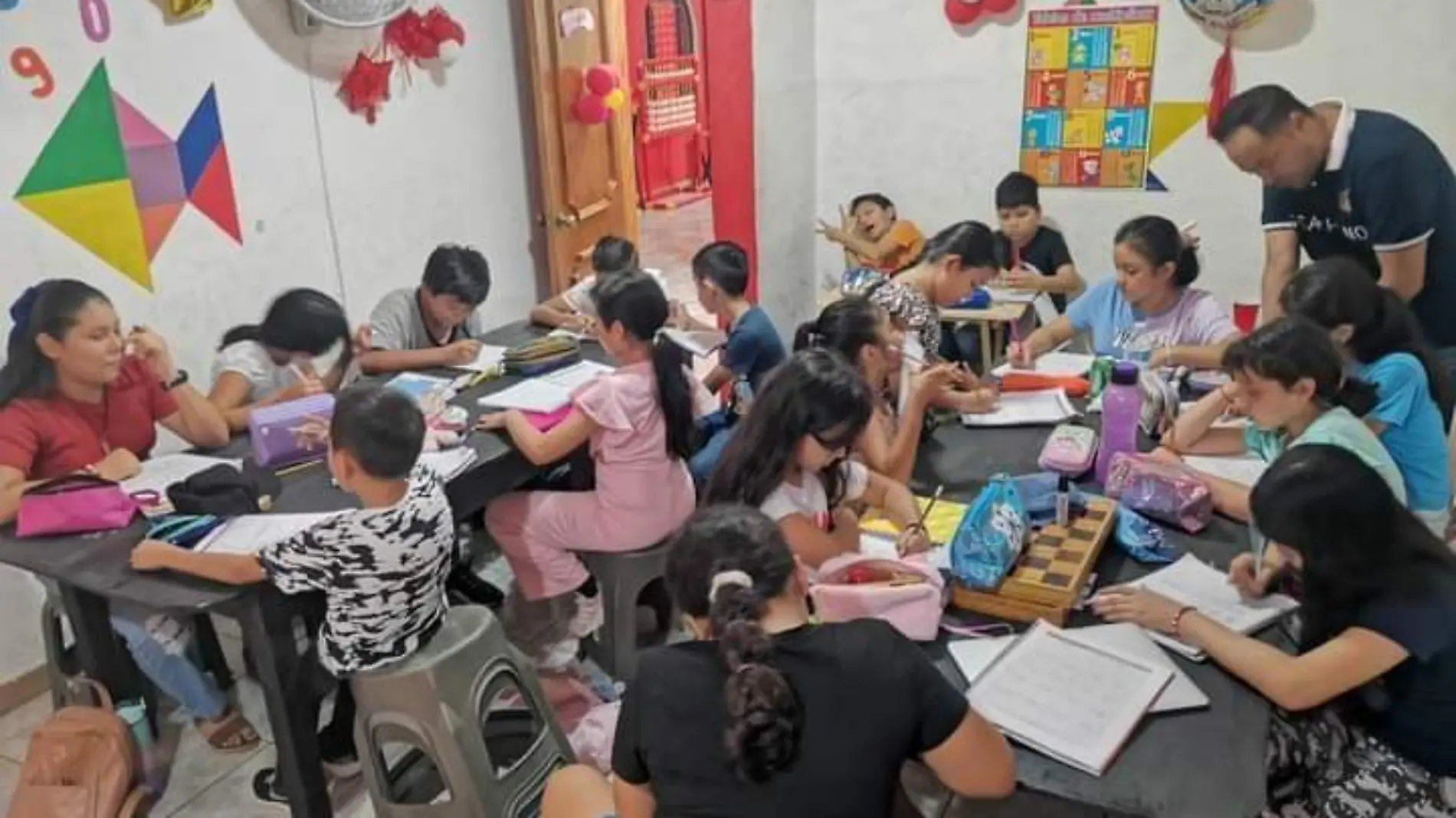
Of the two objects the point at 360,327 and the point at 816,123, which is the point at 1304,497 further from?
the point at 816,123

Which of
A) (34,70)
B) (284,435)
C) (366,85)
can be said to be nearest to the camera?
(284,435)

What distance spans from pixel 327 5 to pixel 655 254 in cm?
469

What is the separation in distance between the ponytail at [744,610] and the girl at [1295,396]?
1.09m

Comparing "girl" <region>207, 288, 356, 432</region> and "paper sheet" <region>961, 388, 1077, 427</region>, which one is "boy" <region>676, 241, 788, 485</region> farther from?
"girl" <region>207, 288, 356, 432</region>

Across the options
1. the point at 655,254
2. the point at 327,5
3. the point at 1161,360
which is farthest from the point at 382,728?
the point at 655,254

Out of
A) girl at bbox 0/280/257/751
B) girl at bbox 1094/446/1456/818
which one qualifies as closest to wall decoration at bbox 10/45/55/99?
girl at bbox 0/280/257/751

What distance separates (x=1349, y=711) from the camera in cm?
168

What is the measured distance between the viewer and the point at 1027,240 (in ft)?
13.9

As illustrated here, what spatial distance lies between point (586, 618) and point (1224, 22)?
3.24m

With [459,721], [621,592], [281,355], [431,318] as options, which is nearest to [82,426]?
[281,355]

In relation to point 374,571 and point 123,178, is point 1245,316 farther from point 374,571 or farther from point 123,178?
point 123,178

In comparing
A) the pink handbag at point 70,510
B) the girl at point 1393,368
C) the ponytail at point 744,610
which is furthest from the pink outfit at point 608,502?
the girl at point 1393,368

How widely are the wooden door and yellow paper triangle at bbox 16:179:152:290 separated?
171 centimetres

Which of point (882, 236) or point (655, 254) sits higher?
point (882, 236)
